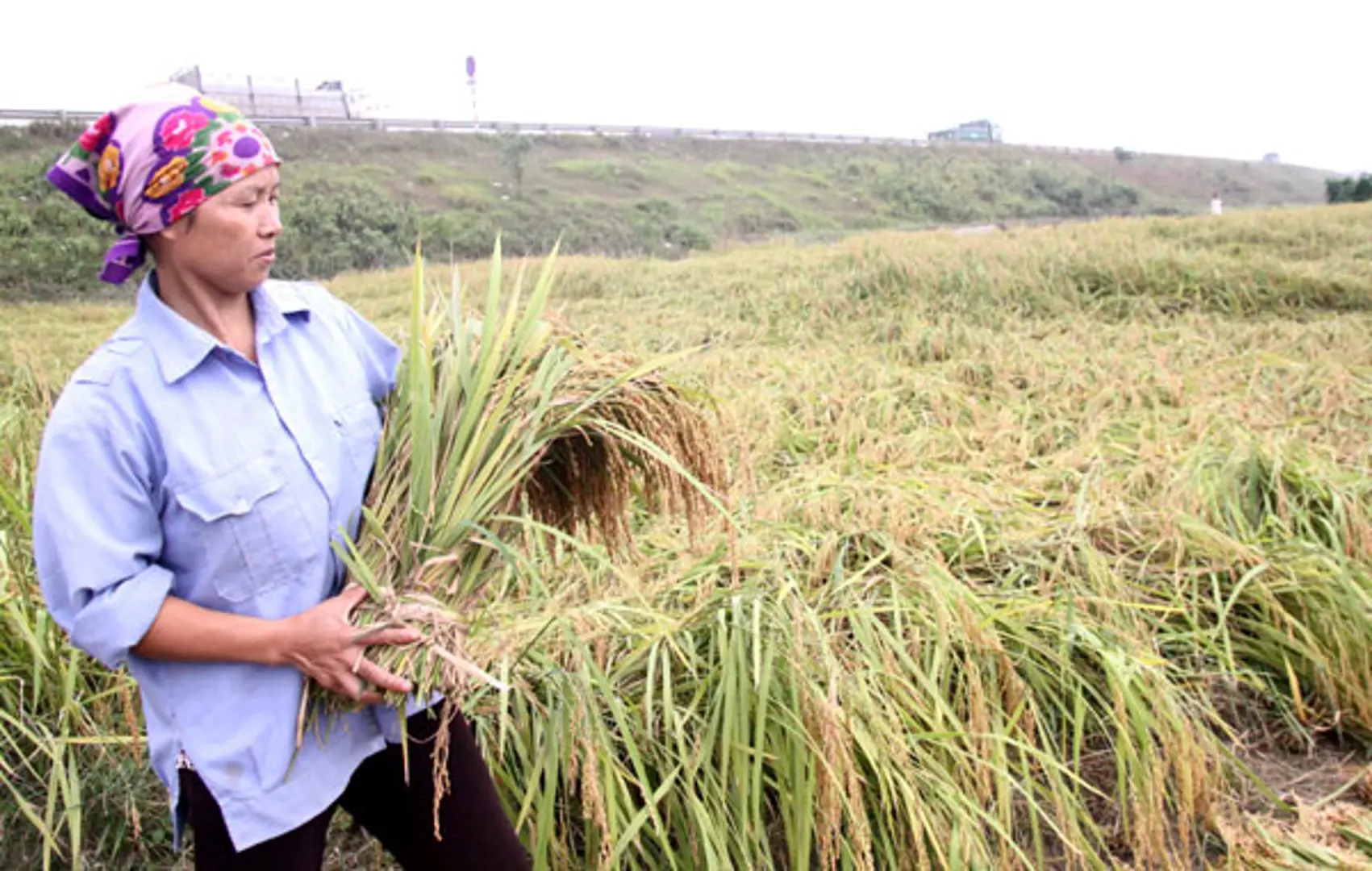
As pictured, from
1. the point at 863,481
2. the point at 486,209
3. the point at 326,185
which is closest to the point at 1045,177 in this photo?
the point at 486,209

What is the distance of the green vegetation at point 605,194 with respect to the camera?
14305mm

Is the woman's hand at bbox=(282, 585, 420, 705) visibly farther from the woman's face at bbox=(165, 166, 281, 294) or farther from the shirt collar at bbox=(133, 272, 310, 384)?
the woman's face at bbox=(165, 166, 281, 294)

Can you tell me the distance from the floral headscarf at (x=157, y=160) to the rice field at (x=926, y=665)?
0.66m

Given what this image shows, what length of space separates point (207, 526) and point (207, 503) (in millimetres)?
32

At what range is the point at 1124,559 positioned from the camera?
2.73m

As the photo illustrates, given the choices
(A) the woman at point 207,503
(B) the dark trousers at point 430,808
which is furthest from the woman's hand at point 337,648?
(B) the dark trousers at point 430,808

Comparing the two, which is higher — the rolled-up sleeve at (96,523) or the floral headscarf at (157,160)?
the floral headscarf at (157,160)

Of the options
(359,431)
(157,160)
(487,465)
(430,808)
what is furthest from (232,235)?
(430,808)

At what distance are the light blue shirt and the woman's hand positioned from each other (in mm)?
48

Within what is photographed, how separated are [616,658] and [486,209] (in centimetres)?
2328

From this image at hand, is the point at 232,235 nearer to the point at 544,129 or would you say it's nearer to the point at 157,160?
the point at 157,160

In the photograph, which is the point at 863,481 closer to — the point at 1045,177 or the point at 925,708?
the point at 925,708

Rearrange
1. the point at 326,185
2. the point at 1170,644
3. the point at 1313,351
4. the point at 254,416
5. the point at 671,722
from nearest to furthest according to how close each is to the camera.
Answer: the point at 254,416
the point at 671,722
the point at 1170,644
the point at 1313,351
the point at 326,185

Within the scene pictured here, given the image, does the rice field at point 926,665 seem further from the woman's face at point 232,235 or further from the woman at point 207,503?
the woman's face at point 232,235
